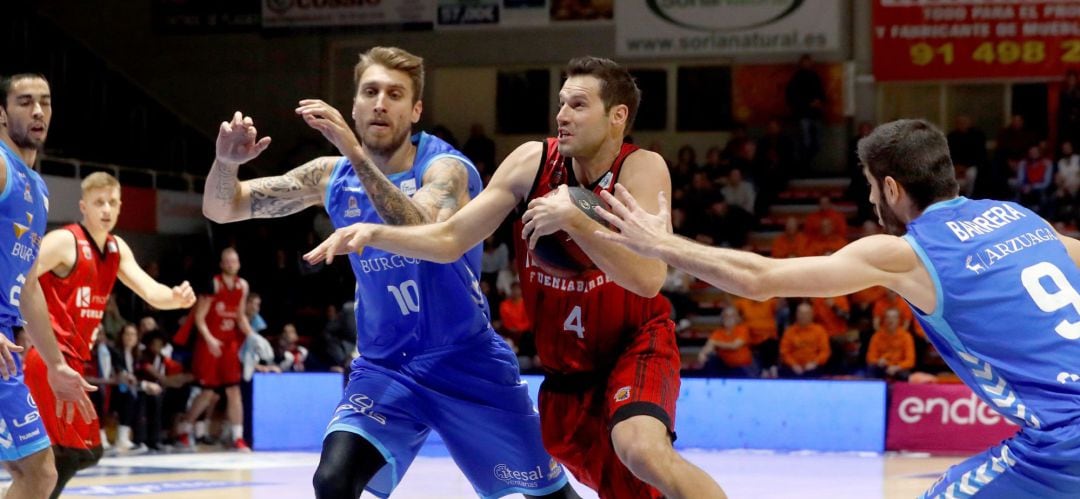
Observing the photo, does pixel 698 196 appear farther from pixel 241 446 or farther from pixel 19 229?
pixel 19 229

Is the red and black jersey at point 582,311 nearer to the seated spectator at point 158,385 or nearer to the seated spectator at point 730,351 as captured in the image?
the seated spectator at point 158,385

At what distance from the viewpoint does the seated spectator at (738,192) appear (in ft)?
60.7

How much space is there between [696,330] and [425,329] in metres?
12.6

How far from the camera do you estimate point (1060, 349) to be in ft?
12.3

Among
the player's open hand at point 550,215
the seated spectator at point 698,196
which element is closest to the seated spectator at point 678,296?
the seated spectator at point 698,196

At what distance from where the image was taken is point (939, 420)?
43.1ft

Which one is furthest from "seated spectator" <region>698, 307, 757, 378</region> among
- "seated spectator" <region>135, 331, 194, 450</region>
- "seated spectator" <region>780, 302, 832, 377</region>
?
"seated spectator" <region>135, 331, 194, 450</region>

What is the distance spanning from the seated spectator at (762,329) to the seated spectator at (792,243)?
130 centimetres

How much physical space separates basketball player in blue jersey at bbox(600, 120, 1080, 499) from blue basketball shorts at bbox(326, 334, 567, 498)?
60.7 inches

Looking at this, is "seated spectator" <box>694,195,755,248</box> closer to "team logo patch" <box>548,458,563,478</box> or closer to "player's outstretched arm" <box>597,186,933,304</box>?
"team logo patch" <box>548,458,563,478</box>

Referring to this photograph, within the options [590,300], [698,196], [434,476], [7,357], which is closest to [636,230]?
[590,300]

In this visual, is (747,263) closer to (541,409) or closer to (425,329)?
(541,409)

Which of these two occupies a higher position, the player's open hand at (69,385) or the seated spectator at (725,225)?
the player's open hand at (69,385)

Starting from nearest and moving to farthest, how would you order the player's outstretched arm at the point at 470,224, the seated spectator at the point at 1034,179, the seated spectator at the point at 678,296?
1. the player's outstretched arm at the point at 470,224
2. the seated spectator at the point at 678,296
3. the seated spectator at the point at 1034,179
